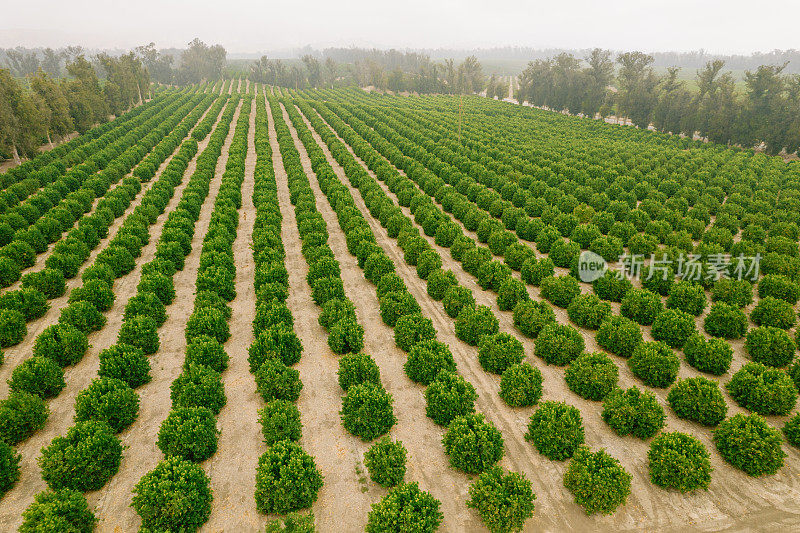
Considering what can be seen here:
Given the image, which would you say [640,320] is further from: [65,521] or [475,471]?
[65,521]

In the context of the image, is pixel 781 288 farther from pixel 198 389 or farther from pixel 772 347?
pixel 198 389

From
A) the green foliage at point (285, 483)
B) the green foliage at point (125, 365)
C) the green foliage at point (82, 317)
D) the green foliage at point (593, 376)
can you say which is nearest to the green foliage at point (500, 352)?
the green foliage at point (593, 376)

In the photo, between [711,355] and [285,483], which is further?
[711,355]

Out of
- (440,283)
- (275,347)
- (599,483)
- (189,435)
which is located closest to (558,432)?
(599,483)

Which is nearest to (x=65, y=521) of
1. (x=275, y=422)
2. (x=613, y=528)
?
(x=275, y=422)

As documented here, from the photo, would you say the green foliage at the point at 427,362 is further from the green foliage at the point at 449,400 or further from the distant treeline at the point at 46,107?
the distant treeline at the point at 46,107

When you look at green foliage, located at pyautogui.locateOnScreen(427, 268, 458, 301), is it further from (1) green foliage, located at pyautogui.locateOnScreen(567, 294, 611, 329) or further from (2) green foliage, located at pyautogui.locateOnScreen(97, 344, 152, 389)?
(2) green foliage, located at pyautogui.locateOnScreen(97, 344, 152, 389)
